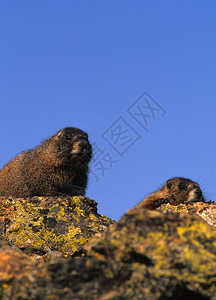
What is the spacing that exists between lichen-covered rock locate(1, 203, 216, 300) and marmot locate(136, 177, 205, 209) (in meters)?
10.2

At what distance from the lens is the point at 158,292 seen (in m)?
4.63

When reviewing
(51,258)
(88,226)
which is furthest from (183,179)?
(51,258)

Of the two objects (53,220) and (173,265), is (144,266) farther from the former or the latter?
(53,220)

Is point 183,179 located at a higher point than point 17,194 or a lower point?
higher

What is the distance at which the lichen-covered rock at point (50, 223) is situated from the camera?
11062 millimetres

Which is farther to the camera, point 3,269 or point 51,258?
point 51,258

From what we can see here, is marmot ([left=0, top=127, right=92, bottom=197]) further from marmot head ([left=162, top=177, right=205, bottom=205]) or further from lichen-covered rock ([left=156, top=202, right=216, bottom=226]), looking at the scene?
lichen-covered rock ([left=156, top=202, right=216, bottom=226])

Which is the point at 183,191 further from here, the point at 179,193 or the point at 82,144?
the point at 82,144

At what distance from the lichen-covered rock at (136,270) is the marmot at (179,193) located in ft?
33.3

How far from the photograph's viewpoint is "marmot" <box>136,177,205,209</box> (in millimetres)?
15633

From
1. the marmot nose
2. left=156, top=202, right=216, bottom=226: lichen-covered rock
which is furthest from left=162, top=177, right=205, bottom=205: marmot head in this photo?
the marmot nose

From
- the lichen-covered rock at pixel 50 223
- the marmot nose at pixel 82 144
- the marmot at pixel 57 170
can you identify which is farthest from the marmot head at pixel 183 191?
the lichen-covered rock at pixel 50 223

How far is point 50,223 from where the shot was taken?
38.9 feet

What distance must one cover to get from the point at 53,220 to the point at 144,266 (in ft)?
24.3
